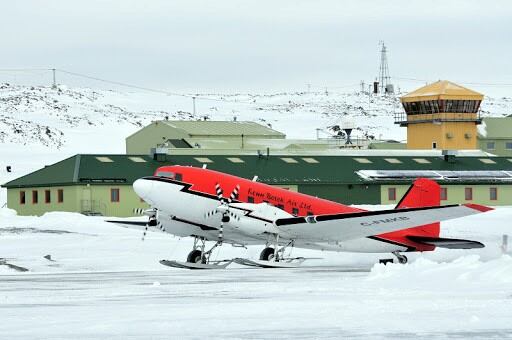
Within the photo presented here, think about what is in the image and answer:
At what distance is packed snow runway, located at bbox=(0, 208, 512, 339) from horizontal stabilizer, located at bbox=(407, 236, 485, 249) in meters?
2.99

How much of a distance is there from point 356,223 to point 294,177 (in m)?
51.8

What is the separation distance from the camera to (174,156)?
3625 inches

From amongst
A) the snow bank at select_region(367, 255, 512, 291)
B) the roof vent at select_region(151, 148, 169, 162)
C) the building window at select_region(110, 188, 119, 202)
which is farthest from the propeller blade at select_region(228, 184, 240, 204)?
the roof vent at select_region(151, 148, 169, 162)

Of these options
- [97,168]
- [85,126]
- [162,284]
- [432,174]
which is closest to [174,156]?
[97,168]

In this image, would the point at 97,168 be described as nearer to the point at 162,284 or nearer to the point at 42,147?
the point at 162,284

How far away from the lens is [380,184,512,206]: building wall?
92.8 m

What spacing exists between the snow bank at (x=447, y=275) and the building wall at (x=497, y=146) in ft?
400

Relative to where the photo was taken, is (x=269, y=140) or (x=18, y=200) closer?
(x=18, y=200)

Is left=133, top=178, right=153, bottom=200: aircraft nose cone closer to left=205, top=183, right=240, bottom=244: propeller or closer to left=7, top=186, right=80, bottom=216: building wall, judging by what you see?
left=205, top=183, right=240, bottom=244: propeller

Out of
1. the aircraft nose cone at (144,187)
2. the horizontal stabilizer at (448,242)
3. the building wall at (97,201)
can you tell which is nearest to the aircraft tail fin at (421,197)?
the horizontal stabilizer at (448,242)

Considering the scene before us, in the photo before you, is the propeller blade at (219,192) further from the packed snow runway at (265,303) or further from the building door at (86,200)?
the building door at (86,200)

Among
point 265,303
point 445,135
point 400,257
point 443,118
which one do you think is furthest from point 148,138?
point 265,303

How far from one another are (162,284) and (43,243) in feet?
90.9

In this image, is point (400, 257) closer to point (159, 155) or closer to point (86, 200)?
point (86, 200)
